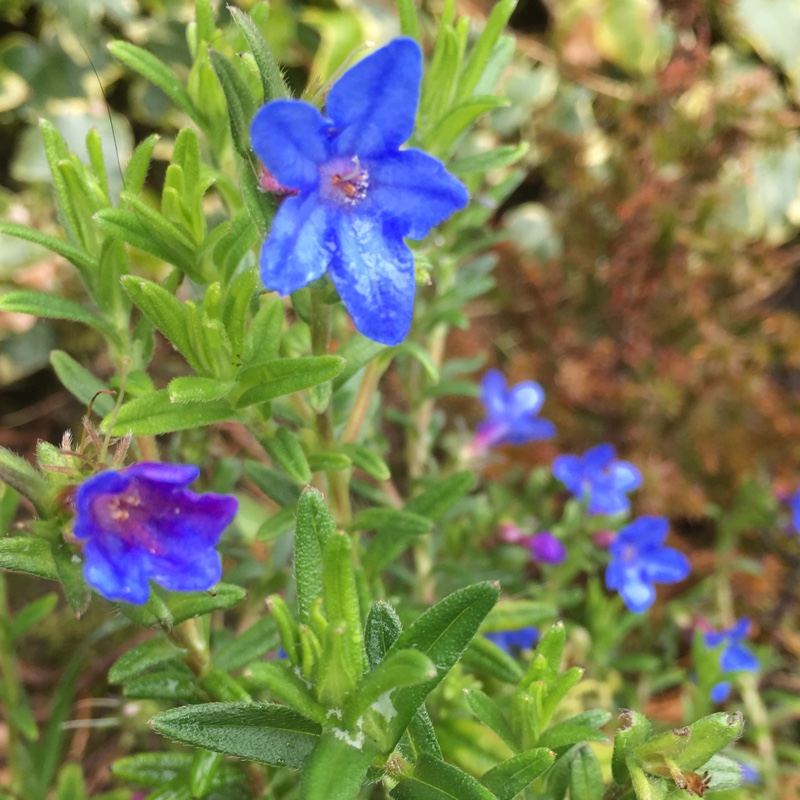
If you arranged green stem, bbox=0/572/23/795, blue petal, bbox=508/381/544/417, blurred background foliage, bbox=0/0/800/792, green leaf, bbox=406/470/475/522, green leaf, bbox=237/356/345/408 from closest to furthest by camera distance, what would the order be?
green leaf, bbox=237/356/345/408 → green leaf, bbox=406/470/475/522 → green stem, bbox=0/572/23/795 → blue petal, bbox=508/381/544/417 → blurred background foliage, bbox=0/0/800/792

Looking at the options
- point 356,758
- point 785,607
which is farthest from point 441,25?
point 785,607

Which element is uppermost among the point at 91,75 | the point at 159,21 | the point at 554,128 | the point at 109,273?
the point at 109,273

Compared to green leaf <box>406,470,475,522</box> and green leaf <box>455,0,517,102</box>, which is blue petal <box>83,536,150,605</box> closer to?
green leaf <box>406,470,475,522</box>

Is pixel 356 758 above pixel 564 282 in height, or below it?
above

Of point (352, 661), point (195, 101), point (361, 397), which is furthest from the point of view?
point (361, 397)

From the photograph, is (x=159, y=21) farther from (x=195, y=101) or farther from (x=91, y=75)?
(x=195, y=101)

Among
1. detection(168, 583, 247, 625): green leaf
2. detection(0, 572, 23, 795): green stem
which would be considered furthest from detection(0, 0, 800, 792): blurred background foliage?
detection(168, 583, 247, 625): green leaf
